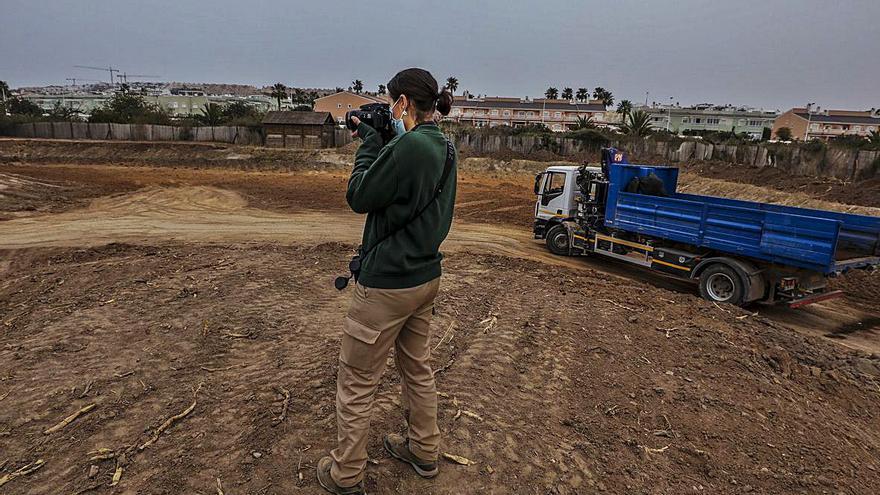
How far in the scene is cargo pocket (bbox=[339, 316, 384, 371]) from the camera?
102 inches

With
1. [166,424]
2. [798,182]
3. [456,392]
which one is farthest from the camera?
[798,182]

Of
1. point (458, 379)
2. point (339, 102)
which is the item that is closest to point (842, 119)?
point (339, 102)

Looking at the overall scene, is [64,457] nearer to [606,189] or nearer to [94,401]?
[94,401]

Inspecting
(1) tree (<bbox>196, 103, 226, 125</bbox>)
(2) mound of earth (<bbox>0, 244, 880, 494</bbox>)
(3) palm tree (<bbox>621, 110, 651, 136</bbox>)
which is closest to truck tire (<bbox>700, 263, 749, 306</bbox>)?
(2) mound of earth (<bbox>0, 244, 880, 494</bbox>)

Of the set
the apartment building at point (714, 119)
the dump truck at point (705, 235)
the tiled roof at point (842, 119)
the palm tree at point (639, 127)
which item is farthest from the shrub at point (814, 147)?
the tiled roof at point (842, 119)

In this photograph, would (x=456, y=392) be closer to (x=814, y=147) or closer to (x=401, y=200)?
(x=401, y=200)

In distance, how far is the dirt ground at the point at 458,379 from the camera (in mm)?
3418

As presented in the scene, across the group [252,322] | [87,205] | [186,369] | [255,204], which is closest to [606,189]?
[252,322]

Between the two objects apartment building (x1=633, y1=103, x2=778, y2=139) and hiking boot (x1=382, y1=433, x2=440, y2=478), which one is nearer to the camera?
hiking boot (x1=382, y1=433, x2=440, y2=478)

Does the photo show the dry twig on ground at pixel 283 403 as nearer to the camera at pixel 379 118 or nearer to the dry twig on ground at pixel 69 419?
the dry twig on ground at pixel 69 419

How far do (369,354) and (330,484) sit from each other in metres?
0.88

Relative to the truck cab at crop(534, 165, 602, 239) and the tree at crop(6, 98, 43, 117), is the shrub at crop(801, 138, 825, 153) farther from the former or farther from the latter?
the tree at crop(6, 98, 43, 117)

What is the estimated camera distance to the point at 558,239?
1223cm

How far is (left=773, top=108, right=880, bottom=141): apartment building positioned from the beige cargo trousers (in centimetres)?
7666
